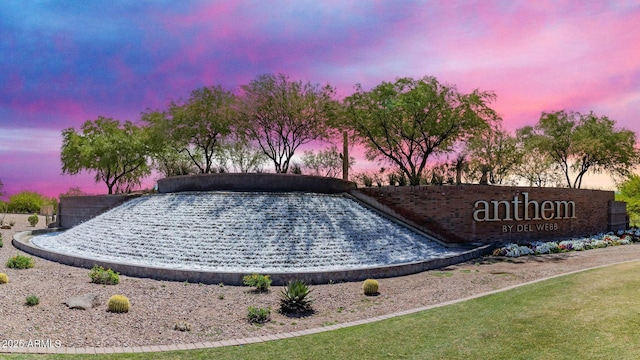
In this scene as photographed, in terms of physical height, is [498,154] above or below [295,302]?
Answer: above

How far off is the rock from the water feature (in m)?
4.33

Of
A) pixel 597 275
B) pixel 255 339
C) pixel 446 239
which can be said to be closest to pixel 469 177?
pixel 446 239

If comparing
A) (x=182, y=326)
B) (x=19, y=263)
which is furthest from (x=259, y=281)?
(x=19, y=263)

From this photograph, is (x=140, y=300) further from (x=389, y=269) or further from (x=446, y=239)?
(x=446, y=239)

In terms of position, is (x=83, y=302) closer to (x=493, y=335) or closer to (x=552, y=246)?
(x=493, y=335)

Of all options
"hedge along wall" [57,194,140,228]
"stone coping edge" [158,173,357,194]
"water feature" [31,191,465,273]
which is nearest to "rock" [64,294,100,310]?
"water feature" [31,191,465,273]

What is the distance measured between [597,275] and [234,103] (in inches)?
1353

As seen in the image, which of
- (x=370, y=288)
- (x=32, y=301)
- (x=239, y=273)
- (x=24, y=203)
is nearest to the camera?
(x=32, y=301)

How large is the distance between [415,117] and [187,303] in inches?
1057

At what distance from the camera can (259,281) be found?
14539 millimetres

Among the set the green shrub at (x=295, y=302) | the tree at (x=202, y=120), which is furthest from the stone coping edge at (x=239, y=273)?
the tree at (x=202, y=120)

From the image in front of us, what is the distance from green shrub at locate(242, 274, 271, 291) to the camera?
1454 centimetres

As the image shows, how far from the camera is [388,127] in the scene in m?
36.5

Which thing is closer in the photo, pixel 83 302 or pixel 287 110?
pixel 83 302
